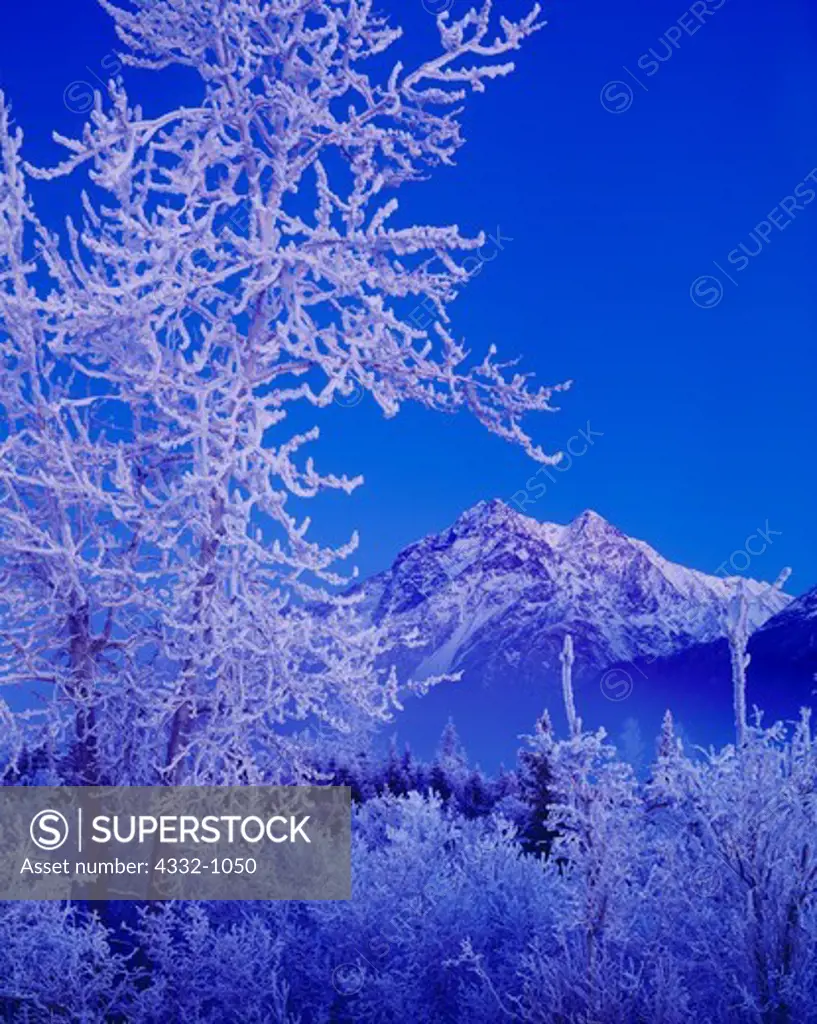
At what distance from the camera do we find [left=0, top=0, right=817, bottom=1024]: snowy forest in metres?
3.74

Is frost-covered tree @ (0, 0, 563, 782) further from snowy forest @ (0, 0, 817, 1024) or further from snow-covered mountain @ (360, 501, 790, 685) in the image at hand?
snow-covered mountain @ (360, 501, 790, 685)

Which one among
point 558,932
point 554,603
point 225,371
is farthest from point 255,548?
point 554,603

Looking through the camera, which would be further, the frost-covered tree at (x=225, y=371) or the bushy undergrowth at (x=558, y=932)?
the frost-covered tree at (x=225, y=371)

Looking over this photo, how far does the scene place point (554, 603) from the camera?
18594 mm

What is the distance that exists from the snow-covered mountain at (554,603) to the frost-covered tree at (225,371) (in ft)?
27.3

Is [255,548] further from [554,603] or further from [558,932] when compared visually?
[554,603]

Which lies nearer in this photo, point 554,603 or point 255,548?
point 255,548

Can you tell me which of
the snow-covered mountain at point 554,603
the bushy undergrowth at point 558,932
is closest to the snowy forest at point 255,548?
the bushy undergrowth at point 558,932

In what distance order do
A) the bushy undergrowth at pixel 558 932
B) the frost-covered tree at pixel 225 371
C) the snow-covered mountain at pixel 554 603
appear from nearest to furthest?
1. the bushy undergrowth at pixel 558 932
2. the frost-covered tree at pixel 225 371
3. the snow-covered mountain at pixel 554 603

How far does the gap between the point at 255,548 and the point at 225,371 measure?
972 mm

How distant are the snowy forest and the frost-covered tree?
0.02 metres

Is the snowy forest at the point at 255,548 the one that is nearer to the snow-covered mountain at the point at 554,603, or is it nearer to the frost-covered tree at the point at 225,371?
the frost-covered tree at the point at 225,371

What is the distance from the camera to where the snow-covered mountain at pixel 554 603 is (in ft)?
53.6

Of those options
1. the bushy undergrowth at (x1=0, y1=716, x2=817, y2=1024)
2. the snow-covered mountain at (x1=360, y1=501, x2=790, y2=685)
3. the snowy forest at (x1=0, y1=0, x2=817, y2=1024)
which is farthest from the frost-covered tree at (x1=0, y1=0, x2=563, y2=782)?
the snow-covered mountain at (x1=360, y1=501, x2=790, y2=685)
